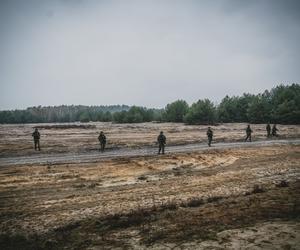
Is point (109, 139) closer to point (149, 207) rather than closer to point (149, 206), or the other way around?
point (149, 206)

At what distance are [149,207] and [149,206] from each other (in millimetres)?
148

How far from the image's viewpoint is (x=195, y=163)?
24375 millimetres

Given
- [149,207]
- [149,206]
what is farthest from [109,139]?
[149,207]

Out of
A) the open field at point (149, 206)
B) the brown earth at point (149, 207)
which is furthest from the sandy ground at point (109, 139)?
the brown earth at point (149, 207)

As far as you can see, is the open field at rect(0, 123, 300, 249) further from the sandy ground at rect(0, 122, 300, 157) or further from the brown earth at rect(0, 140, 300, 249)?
the sandy ground at rect(0, 122, 300, 157)

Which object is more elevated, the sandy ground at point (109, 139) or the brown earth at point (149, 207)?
the sandy ground at point (109, 139)

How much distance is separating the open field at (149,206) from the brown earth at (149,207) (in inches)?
1.1

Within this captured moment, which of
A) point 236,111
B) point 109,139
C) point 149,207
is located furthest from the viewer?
point 236,111

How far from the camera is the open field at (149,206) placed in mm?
9508

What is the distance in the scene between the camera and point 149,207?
1275 centimetres

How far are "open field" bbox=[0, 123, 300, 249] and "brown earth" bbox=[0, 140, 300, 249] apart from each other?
1.1 inches

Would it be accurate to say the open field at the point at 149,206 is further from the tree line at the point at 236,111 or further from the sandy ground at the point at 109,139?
the tree line at the point at 236,111

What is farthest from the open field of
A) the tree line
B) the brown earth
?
the tree line

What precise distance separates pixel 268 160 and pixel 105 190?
1356 cm
